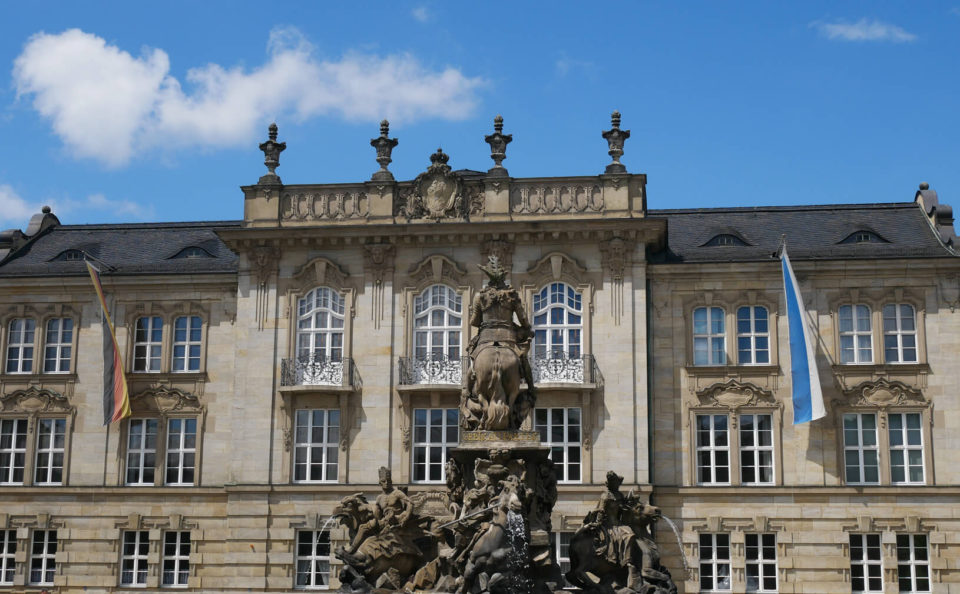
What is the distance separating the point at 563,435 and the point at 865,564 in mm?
9214

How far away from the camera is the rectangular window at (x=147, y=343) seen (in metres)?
39.6

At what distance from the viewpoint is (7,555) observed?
126 ft

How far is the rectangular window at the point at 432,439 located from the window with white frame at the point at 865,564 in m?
11.8

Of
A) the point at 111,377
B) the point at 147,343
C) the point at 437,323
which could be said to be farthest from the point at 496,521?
the point at 147,343

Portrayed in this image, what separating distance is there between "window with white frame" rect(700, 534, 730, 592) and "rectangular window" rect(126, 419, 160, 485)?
16.8 metres

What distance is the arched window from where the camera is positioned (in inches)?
1483

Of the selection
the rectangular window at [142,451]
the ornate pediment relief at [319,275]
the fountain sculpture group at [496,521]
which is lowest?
the fountain sculpture group at [496,521]

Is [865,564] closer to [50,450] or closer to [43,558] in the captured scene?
[43,558]

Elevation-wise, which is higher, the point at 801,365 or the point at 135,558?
the point at 801,365

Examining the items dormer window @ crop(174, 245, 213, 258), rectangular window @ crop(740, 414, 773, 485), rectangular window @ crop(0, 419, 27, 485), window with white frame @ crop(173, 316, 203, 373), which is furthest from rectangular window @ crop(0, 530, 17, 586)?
rectangular window @ crop(740, 414, 773, 485)

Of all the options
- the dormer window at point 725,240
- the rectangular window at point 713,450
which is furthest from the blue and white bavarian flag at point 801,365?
the dormer window at point 725,240

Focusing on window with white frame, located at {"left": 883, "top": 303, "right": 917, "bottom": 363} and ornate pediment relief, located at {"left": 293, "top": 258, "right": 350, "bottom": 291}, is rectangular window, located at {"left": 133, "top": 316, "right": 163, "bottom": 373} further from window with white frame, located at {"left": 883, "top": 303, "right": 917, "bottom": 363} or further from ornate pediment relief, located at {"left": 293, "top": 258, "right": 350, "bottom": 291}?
window with white frame, located at {"left": 883, "top": 303, "right": 917, "bottom": 363}

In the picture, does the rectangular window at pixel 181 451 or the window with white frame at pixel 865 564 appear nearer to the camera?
the window with white frame at pixel 865 564

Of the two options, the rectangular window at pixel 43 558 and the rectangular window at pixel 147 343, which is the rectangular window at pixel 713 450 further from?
the rectangular window at pixel 43 558
